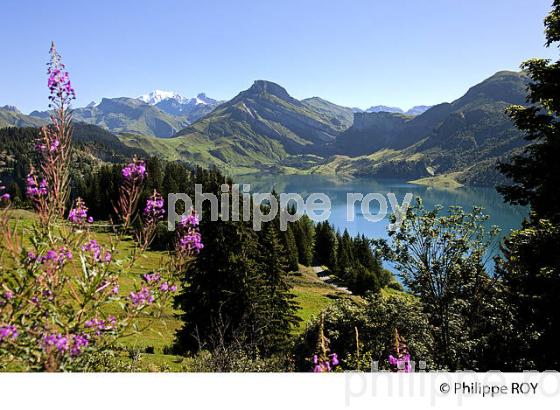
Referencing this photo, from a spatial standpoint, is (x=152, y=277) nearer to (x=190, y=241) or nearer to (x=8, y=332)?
(x=190, y=241)

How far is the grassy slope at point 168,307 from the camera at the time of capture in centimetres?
1897

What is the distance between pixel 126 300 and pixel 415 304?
41.8 ft

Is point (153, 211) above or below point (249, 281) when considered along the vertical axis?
above

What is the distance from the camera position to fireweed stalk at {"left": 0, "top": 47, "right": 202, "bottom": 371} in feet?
13.2

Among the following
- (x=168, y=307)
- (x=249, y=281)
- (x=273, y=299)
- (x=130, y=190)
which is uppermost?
(x=130, y=190)

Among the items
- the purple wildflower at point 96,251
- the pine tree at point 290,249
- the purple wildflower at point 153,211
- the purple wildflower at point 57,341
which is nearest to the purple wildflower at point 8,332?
the purple wildflower at point 57,341

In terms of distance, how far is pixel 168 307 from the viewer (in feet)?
120

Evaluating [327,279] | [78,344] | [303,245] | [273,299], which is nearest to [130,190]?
[78,344]

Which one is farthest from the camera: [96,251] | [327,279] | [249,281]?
[327,279]

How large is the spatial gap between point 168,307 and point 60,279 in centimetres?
3449

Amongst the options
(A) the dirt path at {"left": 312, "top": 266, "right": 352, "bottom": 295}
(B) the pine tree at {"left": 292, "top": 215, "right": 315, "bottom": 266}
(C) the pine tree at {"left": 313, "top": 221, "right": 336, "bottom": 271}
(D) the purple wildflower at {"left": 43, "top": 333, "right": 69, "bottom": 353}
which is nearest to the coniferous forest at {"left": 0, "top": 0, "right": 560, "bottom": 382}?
(D) the purple wildflower at {"left": 43, "top": 333, "right": 69, "bottom": 353}

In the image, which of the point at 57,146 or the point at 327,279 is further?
the point at 327,279

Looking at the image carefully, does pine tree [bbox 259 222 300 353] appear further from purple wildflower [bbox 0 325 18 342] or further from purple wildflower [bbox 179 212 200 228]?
purple wildflower [bbox 0 325 18 342]
